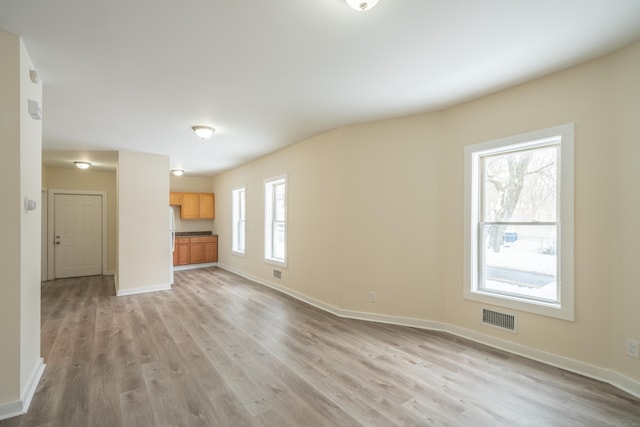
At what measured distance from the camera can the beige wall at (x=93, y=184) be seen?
6938 millimetres

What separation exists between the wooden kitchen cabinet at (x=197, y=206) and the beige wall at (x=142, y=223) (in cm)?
258

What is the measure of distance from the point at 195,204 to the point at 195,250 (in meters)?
1.31

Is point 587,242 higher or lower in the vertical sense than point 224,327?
higher

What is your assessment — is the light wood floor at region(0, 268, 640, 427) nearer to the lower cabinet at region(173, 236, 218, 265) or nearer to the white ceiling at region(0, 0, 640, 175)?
the white ceiling at region(0, 0, 640, 175)

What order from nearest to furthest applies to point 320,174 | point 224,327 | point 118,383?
point 118,383, point 224,327, point 320,174

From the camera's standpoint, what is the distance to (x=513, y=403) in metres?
2.23

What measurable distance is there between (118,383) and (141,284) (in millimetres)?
3535

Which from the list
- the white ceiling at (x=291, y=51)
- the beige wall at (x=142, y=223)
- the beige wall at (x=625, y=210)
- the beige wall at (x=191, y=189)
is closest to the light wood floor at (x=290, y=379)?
the beige wall at (x=625, y=210)

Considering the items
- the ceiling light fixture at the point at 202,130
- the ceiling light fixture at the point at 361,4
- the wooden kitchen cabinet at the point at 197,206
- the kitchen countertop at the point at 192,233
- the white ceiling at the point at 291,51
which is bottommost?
the kitchen countertop at the point at 192,233

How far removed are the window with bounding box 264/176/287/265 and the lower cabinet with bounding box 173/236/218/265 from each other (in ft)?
9.79

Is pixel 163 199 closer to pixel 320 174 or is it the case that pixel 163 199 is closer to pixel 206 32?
pixel 320 174

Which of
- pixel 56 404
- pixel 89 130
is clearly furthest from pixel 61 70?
pixel 56 404
